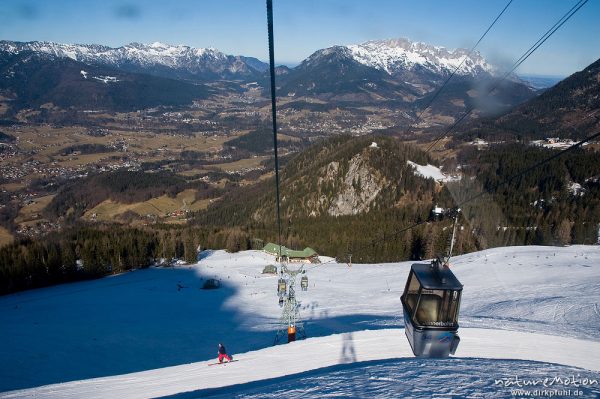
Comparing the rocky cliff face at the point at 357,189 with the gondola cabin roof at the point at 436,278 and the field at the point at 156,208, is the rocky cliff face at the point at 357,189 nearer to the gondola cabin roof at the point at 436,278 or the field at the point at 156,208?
the field at the point at 156,208

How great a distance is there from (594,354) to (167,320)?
27.3 metres

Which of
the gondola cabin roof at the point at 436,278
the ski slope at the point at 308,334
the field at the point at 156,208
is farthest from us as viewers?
the field at the point at 156,208

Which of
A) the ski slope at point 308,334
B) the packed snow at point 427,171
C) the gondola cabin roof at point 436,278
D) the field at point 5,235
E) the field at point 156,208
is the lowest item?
the field at point 5,235

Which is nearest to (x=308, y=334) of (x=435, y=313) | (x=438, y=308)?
(x=435, y=313)

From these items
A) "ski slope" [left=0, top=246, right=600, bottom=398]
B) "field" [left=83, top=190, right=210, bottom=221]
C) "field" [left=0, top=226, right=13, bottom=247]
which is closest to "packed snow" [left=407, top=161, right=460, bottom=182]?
"ski slope" [left=0, top=246, right=600, bottom=398]

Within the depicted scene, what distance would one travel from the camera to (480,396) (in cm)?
947

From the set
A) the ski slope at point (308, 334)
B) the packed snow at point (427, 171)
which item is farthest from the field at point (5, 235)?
the packed snow at point (427, 171)

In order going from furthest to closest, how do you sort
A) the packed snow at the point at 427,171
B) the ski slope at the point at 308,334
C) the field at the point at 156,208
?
the field at the point at 156,208 → the packed snow at the point at 427,171 → the ski slope at the point at 308,334

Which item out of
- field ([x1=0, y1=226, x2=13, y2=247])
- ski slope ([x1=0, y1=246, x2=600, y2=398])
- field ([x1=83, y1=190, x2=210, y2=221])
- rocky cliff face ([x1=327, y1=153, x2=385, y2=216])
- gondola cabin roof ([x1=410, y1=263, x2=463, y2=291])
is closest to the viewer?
gondola cabin roof ([x1=410, y1=263, x2=463, y2=291])

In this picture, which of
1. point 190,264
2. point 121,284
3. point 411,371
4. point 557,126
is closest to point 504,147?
point 557,126

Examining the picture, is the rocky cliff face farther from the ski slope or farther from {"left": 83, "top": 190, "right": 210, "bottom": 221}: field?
the ski slope

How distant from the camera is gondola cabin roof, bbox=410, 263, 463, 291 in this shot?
11930 millimetres

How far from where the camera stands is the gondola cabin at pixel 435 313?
1202 centimetres

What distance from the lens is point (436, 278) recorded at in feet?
40.5
